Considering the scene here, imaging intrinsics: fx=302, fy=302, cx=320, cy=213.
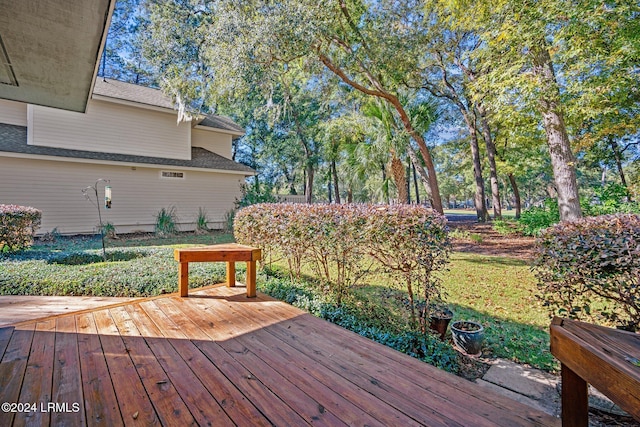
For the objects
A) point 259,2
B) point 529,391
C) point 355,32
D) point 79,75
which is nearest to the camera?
point 529,391

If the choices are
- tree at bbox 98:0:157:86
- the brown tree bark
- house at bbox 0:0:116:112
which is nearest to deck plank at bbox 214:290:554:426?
house at bbox 0:0:116:112

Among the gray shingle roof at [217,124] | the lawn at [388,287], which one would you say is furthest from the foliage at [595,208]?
the gray shingle roof at [217,124]

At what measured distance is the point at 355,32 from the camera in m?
8.12

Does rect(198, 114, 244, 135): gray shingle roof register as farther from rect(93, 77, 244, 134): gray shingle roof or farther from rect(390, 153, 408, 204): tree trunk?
rect(390, 153, 408, 204): tree trunk

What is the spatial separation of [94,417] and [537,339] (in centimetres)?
377

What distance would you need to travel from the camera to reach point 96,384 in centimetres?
186

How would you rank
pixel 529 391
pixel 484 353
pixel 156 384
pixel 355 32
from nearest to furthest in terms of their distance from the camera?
pixel 156 384 < pixel 529 391 < pixel 484 353 < pixel 355 32

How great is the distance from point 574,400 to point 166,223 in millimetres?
11210

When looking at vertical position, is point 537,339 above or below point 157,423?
below

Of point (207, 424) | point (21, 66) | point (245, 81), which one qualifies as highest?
point (245, 81)

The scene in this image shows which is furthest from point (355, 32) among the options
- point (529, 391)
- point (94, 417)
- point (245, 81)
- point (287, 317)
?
point (94, 417)

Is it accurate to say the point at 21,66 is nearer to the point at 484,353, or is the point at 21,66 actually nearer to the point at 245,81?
the point at 245,81

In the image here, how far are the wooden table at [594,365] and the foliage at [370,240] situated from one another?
1144mm

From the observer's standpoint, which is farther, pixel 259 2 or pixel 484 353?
pixel 259 2
